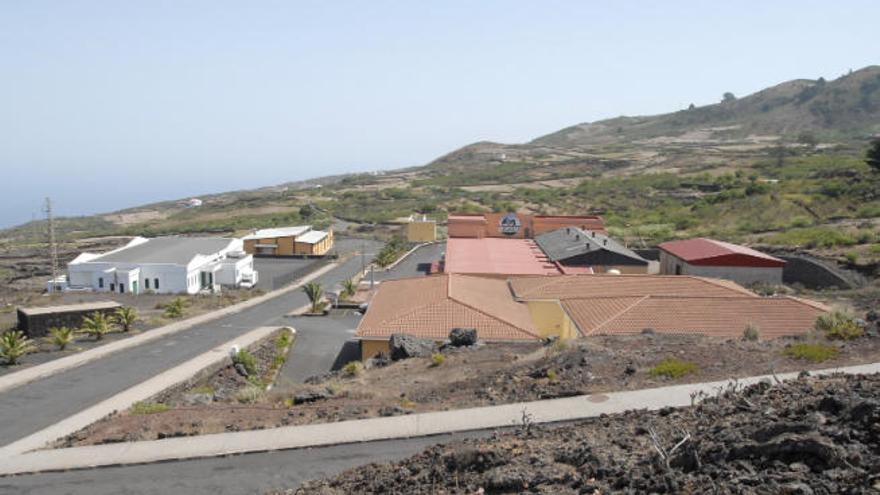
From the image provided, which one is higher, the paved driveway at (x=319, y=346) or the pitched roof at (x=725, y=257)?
the pitched roof at (x=725, y=257)

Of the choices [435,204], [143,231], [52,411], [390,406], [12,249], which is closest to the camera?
[390,406]

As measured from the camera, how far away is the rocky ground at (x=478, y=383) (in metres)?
13.8

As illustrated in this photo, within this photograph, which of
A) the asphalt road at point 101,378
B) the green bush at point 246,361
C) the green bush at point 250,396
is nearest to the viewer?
the green bush at point 250,396

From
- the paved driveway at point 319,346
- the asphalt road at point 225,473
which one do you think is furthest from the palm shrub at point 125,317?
the asphalt road at point 225,473

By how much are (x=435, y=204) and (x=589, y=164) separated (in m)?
44.2

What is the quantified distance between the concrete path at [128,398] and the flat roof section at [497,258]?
13.2 metres

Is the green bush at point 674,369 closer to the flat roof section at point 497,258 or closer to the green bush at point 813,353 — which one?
the green bush at point 813,353

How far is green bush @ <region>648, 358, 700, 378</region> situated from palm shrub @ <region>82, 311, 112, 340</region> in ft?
69.8

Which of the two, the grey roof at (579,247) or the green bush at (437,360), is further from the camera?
the grey roof at (579,247)

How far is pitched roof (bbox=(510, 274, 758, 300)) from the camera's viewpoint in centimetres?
2774

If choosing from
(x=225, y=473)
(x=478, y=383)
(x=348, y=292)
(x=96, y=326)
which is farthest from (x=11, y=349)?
(x=348, y=292)

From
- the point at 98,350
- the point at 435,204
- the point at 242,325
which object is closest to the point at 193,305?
the point at 242,325

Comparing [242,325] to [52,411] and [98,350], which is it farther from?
[52,411]

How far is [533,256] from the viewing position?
4259 centimetres
